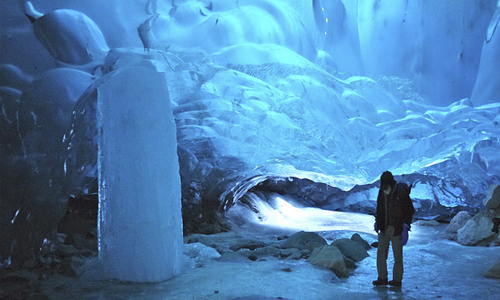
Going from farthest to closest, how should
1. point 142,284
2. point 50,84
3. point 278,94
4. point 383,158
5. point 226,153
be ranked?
point 226,153 → point 383,158 → point 278,94 → point 50,84 → point 142,284

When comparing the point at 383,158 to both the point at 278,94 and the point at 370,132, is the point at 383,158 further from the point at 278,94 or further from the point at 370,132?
the point at 278,94

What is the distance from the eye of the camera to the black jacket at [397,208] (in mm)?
4492

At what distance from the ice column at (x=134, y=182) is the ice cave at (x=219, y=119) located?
2cm

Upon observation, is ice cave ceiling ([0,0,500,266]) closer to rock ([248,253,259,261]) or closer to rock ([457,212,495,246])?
rock ([457,212,495,246])

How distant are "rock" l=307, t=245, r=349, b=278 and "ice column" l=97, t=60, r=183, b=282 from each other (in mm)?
2136

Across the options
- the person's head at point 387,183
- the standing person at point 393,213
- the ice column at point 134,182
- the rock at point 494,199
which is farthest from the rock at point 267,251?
the rock at point 494,199

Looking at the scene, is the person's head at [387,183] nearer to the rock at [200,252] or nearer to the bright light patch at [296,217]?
the rock at [200,252]

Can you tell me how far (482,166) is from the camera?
41.0ft

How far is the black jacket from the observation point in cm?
449

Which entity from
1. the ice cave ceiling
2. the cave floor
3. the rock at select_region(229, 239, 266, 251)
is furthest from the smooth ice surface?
the ice cave ceiling

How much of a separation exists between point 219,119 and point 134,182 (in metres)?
3.73

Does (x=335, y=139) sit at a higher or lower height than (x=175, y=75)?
lower

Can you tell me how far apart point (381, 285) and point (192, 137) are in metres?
5.78

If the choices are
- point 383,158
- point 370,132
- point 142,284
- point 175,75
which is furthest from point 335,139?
point 142,284
